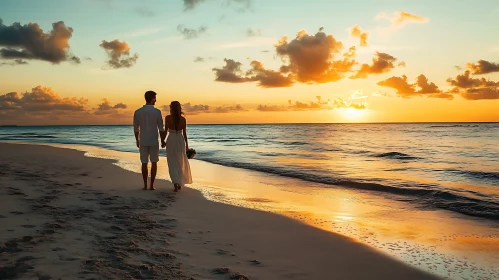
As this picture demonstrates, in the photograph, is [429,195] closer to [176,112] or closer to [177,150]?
[177,150]

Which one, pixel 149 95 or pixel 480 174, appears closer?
pixel 149 95

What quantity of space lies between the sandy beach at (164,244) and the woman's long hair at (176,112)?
7.55ft

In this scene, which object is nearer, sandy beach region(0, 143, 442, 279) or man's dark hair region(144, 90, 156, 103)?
sandy beach region(0, 143, 442, 279)

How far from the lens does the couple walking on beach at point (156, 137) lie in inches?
344

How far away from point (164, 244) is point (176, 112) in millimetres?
4833

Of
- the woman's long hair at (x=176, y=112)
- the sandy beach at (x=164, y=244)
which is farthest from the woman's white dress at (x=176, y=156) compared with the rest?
the sandy beach at (x=164, y=244)

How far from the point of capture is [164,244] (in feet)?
15.3

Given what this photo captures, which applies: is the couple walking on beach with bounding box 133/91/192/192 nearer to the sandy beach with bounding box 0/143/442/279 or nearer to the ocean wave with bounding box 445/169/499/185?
the sandy beach with bounding box 0/143/442/279

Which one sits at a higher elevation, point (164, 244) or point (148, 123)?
point (148, 123)

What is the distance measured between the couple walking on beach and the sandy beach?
5.15 ft

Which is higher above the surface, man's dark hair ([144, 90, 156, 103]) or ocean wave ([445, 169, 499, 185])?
man's dark hair ([144, 90, 156, 103])

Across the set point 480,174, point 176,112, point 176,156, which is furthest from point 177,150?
point 480,174

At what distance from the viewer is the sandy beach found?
3754 mm

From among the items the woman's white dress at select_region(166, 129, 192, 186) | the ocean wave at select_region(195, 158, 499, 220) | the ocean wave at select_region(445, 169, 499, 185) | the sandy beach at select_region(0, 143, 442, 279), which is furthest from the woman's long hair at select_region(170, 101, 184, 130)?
the ocean wave at select_region(445, 169, 499, 185)
